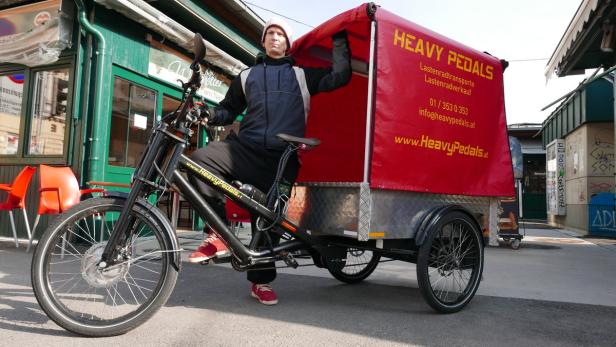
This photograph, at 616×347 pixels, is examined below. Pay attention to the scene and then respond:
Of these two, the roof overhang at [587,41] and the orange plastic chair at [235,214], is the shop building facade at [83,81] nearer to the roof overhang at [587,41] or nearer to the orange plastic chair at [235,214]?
the orange plastic chair at [235,214]

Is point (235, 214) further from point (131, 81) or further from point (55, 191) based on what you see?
point (131, 81)

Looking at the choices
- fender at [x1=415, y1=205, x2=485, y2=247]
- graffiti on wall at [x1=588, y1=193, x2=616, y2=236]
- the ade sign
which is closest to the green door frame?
fender at [x1=415, y1=205, x2=485, y2=247]

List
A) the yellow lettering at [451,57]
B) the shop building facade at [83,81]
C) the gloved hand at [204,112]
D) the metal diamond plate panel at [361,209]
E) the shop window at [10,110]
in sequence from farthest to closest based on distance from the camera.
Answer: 1. the shop window at [10,110]
2. the shop building facade at [83,81]
3. the yellow lettering at [451,57]
4. the metal diamond plate panel at [361,209]
5. the gloved hand at [204,112]

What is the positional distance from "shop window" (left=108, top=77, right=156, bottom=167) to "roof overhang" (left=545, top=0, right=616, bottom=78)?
731cm

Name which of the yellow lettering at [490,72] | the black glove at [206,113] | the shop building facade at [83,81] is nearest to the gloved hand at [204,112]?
the black glove at [206,113]

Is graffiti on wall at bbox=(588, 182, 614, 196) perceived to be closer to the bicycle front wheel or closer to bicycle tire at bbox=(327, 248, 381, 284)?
bicycle tire at bbox=(327, 248, 381, 284)

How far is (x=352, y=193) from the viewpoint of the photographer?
2955 millimetres

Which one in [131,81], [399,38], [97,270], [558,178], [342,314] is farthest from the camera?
[558,178]

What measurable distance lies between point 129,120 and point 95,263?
186 inches

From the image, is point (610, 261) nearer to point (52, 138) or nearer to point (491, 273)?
point (491, 273)

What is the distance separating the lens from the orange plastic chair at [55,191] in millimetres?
4574

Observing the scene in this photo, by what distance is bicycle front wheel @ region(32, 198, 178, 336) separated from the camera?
224 centimetres

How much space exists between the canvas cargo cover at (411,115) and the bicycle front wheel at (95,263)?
1352mm

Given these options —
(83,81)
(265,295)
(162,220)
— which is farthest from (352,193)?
(83,81)
